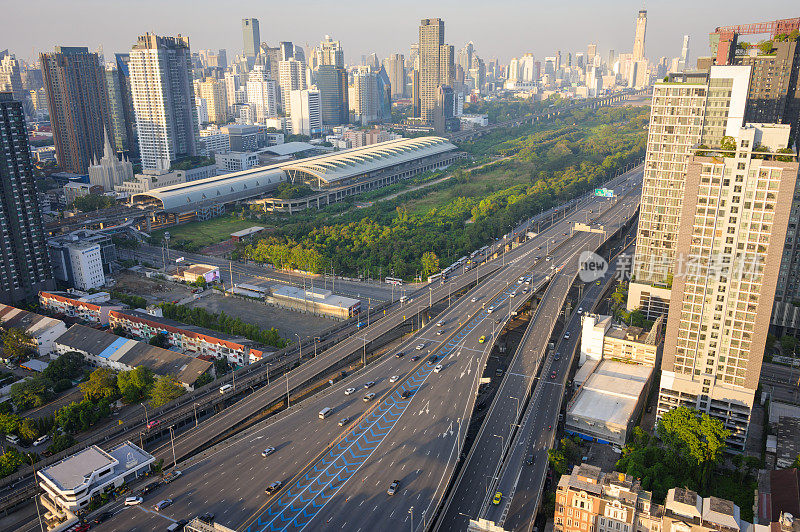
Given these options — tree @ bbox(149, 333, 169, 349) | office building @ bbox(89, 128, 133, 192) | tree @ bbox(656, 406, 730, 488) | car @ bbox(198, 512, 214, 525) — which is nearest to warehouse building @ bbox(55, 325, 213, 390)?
tree @ bbox(149, 333, 169, 349)

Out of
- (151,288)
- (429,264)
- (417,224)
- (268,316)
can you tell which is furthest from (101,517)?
(417,224)

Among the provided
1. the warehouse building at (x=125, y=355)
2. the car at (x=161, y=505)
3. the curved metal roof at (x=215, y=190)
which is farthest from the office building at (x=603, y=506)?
the curved metal roof at (x=215, y=190)

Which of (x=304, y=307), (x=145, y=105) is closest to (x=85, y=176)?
(x=145, y=105)

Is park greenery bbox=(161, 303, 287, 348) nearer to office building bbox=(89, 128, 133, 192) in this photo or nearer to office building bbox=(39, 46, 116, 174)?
office building bbox=(89, 128, 133, 192)

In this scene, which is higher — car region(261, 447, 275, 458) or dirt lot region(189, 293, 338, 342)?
car region(261, 447, 275, 458)

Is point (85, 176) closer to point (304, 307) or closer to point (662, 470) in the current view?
point (304, 307)

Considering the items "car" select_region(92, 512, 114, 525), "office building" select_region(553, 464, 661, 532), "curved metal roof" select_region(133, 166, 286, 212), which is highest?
"curved metal roof" select_region(133, 166, 286, 212)

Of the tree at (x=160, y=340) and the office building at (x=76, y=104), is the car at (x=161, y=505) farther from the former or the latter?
the office building at (x=76, y=104)
